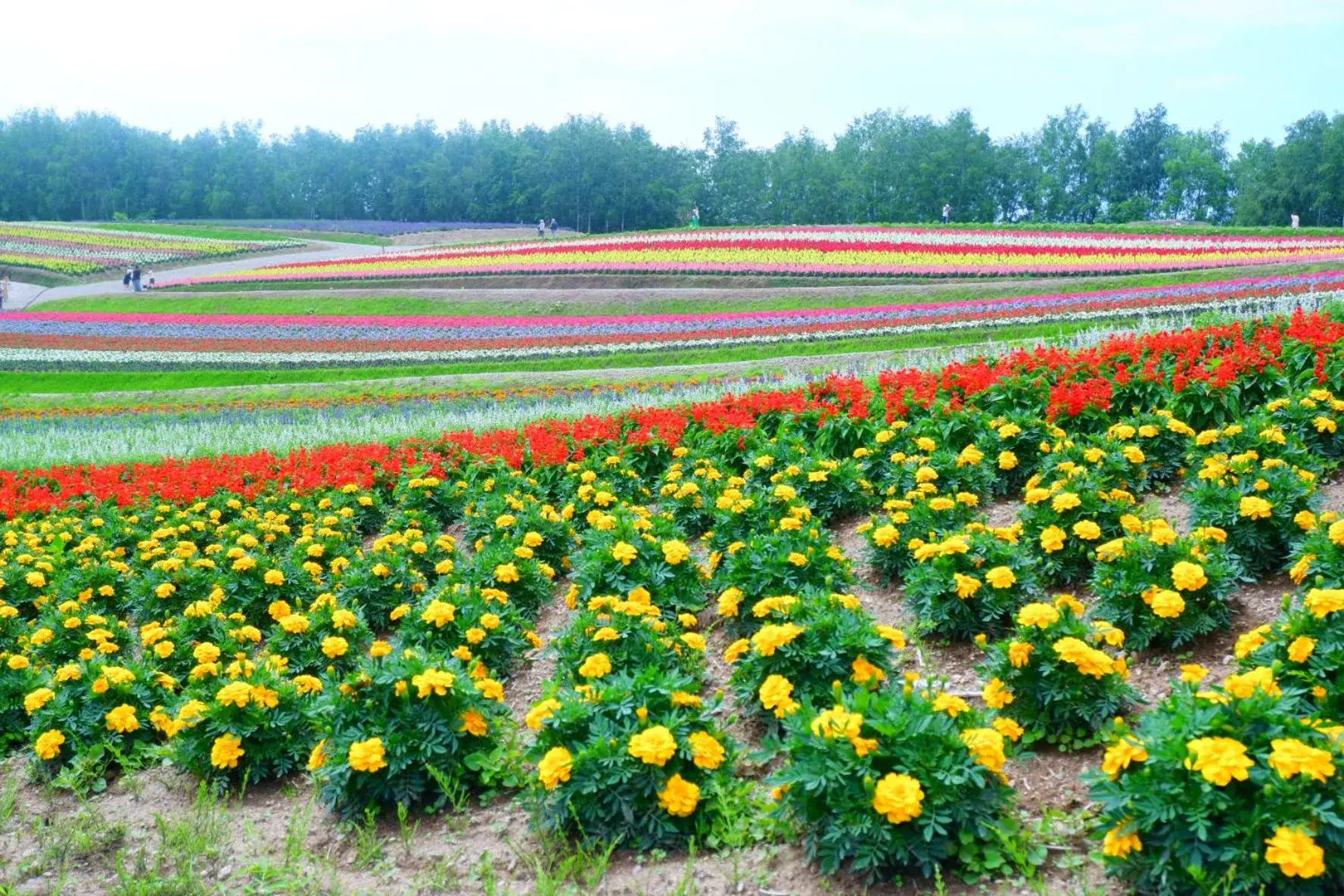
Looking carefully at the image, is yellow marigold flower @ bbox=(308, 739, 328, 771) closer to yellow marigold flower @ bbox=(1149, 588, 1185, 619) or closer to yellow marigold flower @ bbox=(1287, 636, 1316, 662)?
yellow marigold flower @ bbox=(1149, 588, 1185, 619)

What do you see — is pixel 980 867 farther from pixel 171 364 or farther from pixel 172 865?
pixel 171 364

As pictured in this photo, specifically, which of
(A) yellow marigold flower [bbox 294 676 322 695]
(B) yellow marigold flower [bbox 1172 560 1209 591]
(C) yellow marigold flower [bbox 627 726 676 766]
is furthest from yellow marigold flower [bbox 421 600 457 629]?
(B) yellow marigold flower [bbox 1172 560 1209 591]

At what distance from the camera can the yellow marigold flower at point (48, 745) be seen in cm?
522

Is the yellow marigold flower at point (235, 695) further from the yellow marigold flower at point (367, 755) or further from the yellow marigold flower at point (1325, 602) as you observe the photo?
the yellow marigold flower at point (1325, 602)

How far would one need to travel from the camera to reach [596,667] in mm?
4559

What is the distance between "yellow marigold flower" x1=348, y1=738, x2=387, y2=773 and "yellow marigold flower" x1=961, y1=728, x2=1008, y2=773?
2345 mm

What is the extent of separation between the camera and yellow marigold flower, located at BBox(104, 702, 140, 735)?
5.38 m

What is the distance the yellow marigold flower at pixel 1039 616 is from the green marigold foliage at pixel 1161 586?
746mm

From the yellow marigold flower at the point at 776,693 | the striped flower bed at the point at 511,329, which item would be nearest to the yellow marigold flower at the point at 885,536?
the yellow marigold flower at the point at 776,693

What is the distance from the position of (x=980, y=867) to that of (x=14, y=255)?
187ft

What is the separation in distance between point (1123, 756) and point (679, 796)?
1.55 meters

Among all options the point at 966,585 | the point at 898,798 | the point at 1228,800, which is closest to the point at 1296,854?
the point at 1228,800

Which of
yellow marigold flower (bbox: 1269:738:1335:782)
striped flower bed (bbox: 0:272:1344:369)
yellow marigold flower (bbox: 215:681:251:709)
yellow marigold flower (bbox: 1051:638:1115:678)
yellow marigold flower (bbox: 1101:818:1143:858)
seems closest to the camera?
yellow marigold flower (bbox: 1269:738:1335:782)

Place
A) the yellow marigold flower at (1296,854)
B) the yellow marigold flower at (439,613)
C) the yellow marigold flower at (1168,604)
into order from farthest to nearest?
the yellow marigold flower at (439,613)
the yellow marigold flower at (1168,604)
the yellow marigold flower at (1296,854)
